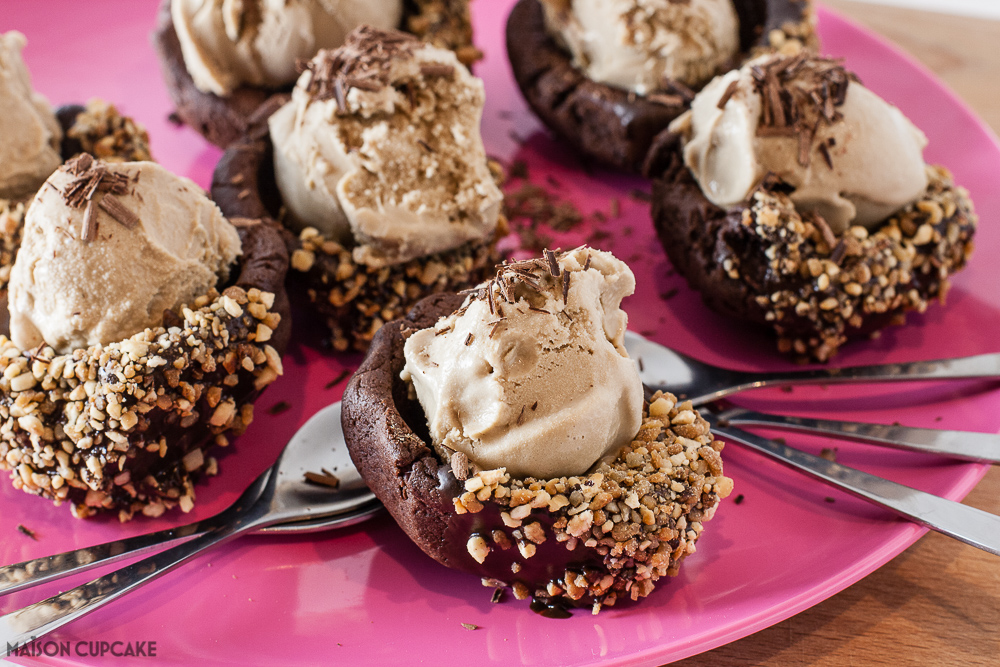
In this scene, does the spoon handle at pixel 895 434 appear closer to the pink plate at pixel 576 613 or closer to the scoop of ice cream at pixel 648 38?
the pink plate at pixel 576 613

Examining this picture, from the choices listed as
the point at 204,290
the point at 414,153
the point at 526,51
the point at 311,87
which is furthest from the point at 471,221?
the point at 526,51

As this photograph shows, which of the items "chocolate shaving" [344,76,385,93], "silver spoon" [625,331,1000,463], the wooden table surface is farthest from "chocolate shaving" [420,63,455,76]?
the wooden table surface

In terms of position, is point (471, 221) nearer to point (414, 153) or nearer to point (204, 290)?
point (414, 153)

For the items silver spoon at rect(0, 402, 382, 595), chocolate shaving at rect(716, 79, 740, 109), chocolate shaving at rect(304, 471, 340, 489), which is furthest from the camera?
Answer: chocolate shaving at rect(716, 79, 740, 109)

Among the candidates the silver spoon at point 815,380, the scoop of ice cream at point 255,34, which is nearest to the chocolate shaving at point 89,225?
the scoop of ice cream at point 255,34

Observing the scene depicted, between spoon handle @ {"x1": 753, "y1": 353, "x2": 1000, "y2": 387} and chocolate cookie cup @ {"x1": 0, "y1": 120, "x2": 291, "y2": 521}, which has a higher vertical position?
chocolate cookie cup @ {"x1": 0, "y1": 120, "x2": 291, "y2": 521}

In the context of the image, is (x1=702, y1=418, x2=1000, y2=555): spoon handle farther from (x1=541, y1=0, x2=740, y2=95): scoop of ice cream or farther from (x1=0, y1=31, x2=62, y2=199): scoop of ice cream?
(x1=0, y1=31, x2=62, y2=199): scoop of ice cream
